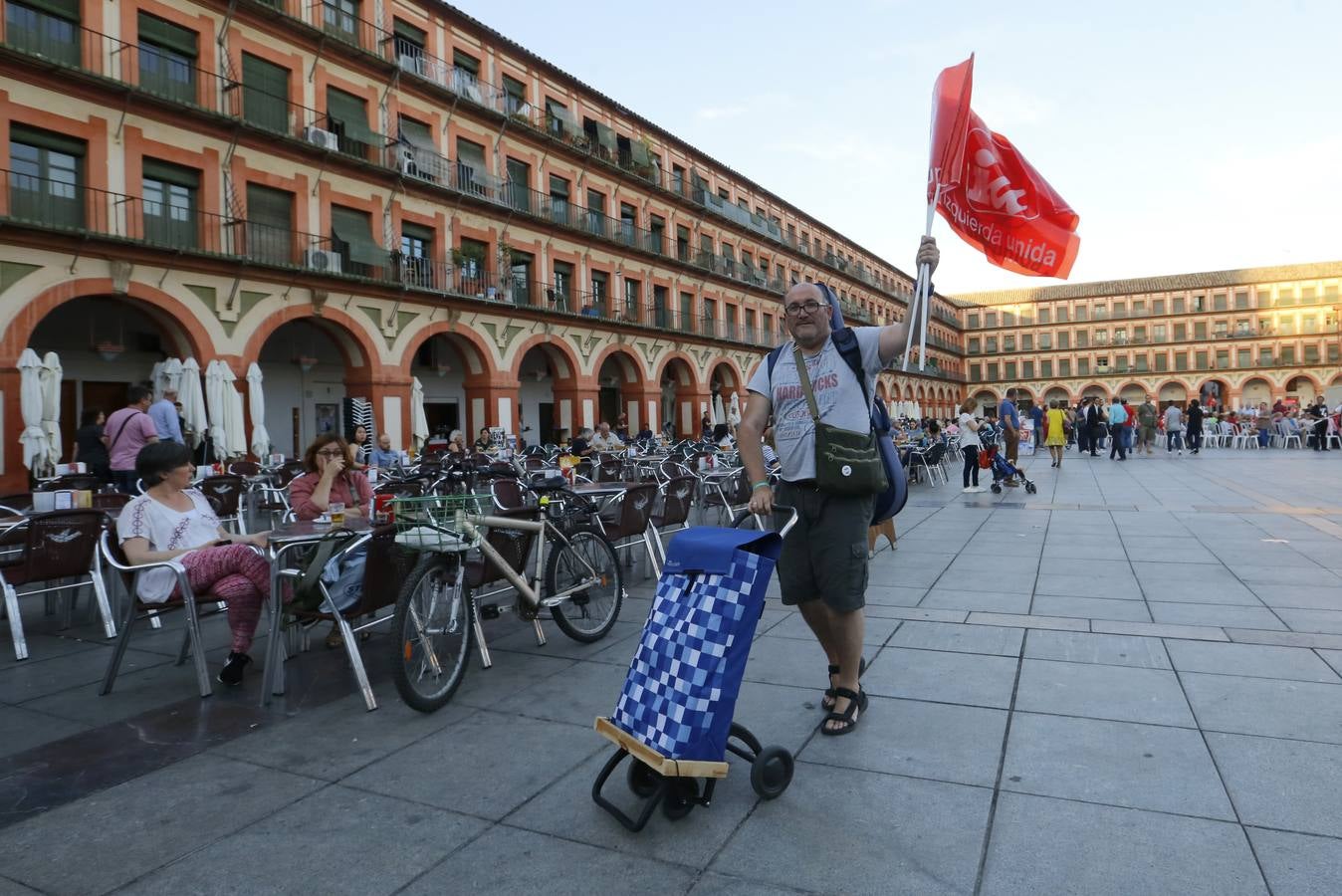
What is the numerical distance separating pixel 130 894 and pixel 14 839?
64 centimetres

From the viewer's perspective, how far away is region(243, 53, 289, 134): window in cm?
1680

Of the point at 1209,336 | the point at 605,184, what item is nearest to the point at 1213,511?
the point at 605,184

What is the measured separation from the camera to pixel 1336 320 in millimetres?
64375

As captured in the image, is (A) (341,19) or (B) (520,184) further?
(B) (520,184)

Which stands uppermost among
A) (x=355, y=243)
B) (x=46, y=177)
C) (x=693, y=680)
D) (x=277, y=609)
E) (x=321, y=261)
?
(x=46, y=177)

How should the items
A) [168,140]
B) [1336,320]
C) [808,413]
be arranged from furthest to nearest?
[1336,320], [168,140], [808,413]

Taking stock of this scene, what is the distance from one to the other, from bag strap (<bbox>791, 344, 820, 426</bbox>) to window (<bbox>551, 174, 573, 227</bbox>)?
22.8 metres

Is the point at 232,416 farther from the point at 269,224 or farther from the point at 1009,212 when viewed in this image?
A: the point at 1009,212

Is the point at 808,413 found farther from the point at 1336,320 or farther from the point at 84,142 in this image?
the point at 1336,320

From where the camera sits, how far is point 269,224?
1722 centimetres

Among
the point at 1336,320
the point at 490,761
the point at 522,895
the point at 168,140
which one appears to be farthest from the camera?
the point at 1336,320

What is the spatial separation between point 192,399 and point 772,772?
14.1m

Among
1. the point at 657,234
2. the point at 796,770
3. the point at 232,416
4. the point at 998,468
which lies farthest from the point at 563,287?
the point at 796,770

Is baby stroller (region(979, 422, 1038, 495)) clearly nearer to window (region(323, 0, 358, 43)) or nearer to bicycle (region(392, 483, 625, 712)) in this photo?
bicycle (region(392, 483, 625, 712))
